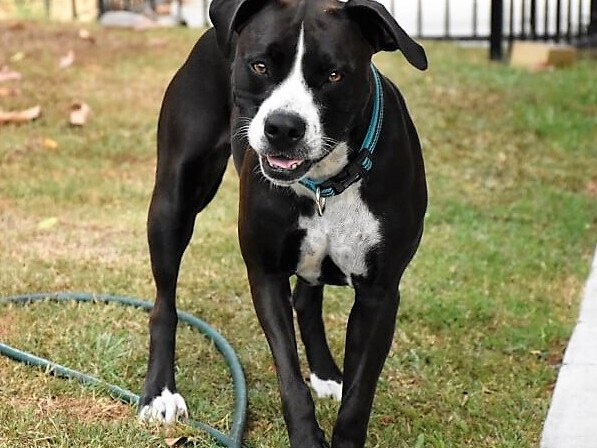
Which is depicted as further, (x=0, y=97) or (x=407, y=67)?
(x=407, y=67)

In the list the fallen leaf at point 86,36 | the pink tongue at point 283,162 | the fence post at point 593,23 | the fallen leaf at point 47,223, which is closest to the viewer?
the pink tongue at point 283,162

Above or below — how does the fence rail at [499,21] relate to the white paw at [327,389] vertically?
below

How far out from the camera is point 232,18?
3521 millimetres

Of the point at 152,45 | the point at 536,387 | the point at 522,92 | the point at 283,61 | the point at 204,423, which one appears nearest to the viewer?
the point at 283,61

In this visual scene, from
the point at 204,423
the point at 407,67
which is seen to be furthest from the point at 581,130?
the point at 204,423

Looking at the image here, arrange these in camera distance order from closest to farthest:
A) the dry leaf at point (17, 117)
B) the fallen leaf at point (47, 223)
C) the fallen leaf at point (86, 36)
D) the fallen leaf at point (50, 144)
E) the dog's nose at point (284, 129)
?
the dog's nose at point (284, 129)
the fallen leaf at point (47, 223)
the fallen leaf at point (50, 144)
the dry leaf at point (17, 117)
the fallen leaf at point (86, 36)

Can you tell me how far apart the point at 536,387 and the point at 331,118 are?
5.67ft

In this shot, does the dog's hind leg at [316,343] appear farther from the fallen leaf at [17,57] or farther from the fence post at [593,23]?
the fence post at [593,23]

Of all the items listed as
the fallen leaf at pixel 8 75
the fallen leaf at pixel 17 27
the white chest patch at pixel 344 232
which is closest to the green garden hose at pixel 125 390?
the white chest patch at pixel 344 232

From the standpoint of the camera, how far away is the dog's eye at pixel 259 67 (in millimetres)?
3359

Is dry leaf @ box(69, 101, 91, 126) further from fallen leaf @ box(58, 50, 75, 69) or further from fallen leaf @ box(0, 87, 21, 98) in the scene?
fallen leaf @ box(58, 50, 75, 69)

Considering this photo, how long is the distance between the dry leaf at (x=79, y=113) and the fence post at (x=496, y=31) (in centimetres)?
400

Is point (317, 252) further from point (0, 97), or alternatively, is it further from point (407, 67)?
point (407, 67)

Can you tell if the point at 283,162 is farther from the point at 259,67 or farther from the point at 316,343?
the point at 316,343
